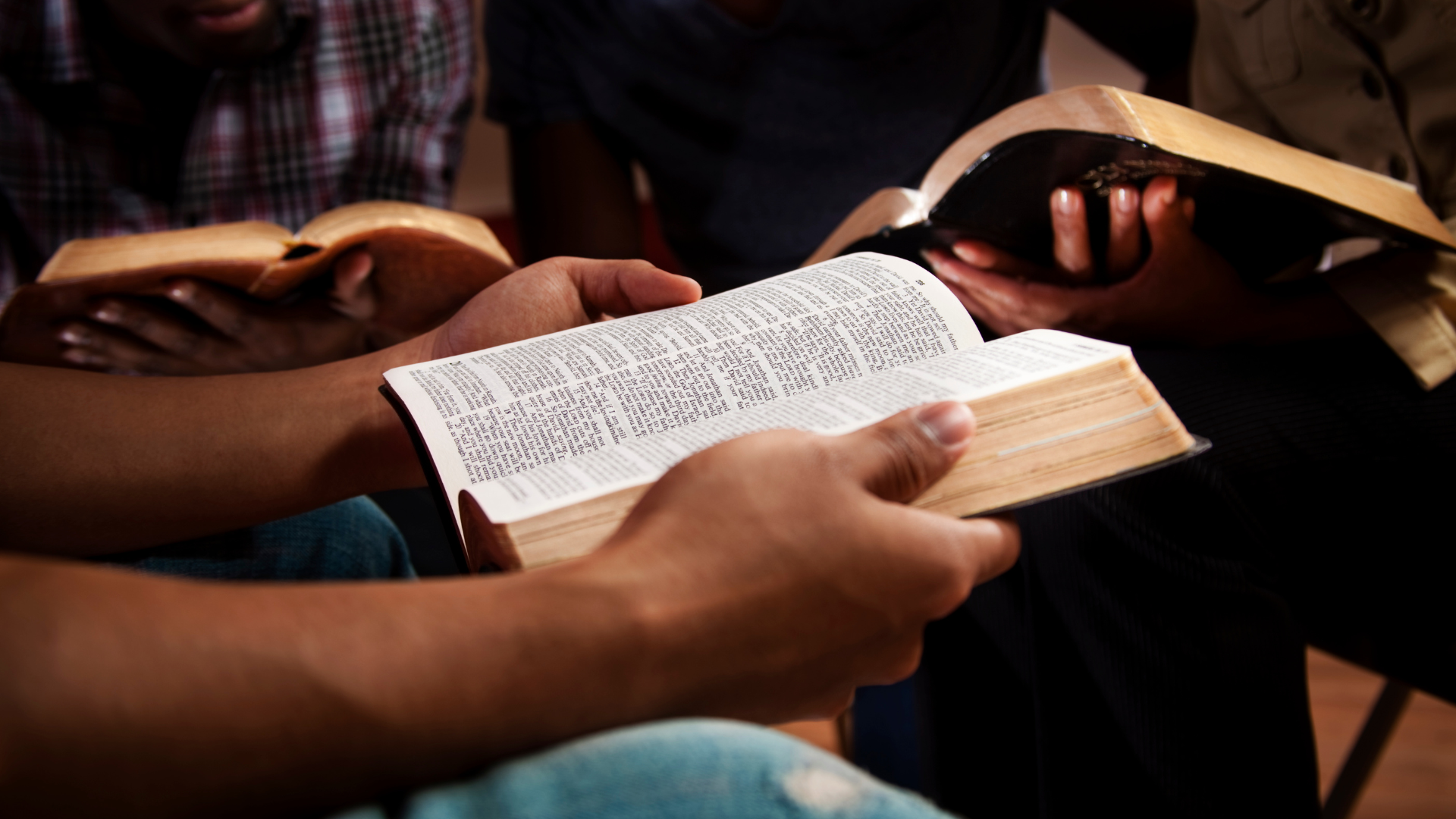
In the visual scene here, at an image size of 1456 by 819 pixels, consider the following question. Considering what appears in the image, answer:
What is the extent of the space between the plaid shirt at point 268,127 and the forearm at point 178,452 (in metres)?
0.69

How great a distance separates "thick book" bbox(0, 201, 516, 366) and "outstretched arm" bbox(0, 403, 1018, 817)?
421 millimetres

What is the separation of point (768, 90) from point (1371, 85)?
568 millimetres

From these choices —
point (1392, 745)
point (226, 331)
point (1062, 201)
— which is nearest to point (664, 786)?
point (1062, 201)

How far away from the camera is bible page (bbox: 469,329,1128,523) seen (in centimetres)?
30

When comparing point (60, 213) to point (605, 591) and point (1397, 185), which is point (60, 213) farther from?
point (1397, 185)

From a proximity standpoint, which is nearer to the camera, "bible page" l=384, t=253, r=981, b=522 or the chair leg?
"bible page" l=384, t=253, r=981, b=522

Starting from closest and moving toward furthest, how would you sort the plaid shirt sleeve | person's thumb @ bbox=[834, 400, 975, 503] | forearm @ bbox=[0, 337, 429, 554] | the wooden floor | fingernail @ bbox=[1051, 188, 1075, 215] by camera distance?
person's thumb @ bbox=[834, 400, 975, 503] < forearm @ bbox=[0, 337, 429, 554] < fingernail @ bbox=[1051, 188, 1075, 215] < the wooden floor < the plaid shirt sleeve

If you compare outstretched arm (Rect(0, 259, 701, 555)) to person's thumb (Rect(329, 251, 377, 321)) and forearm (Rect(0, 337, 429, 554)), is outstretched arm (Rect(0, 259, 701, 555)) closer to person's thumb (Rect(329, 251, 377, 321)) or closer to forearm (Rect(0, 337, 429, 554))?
forearm (Rect(0, 337, 429, 554))

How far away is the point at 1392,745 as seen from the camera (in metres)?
0.90

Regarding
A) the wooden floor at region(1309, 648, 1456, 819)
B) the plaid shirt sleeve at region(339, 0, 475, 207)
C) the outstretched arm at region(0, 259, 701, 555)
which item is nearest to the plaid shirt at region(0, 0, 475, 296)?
the plaid shirt sleeve at region(339, 0, 475, 207)

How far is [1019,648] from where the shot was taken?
2.01 ft

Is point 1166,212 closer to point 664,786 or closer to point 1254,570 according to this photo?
point 1254,570

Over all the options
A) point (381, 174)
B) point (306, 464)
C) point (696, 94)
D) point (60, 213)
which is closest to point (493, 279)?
point (306, 464)

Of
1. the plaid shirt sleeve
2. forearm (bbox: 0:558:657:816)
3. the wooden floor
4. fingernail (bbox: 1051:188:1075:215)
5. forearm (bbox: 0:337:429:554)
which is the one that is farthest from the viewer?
the plaid shirt sleeve
